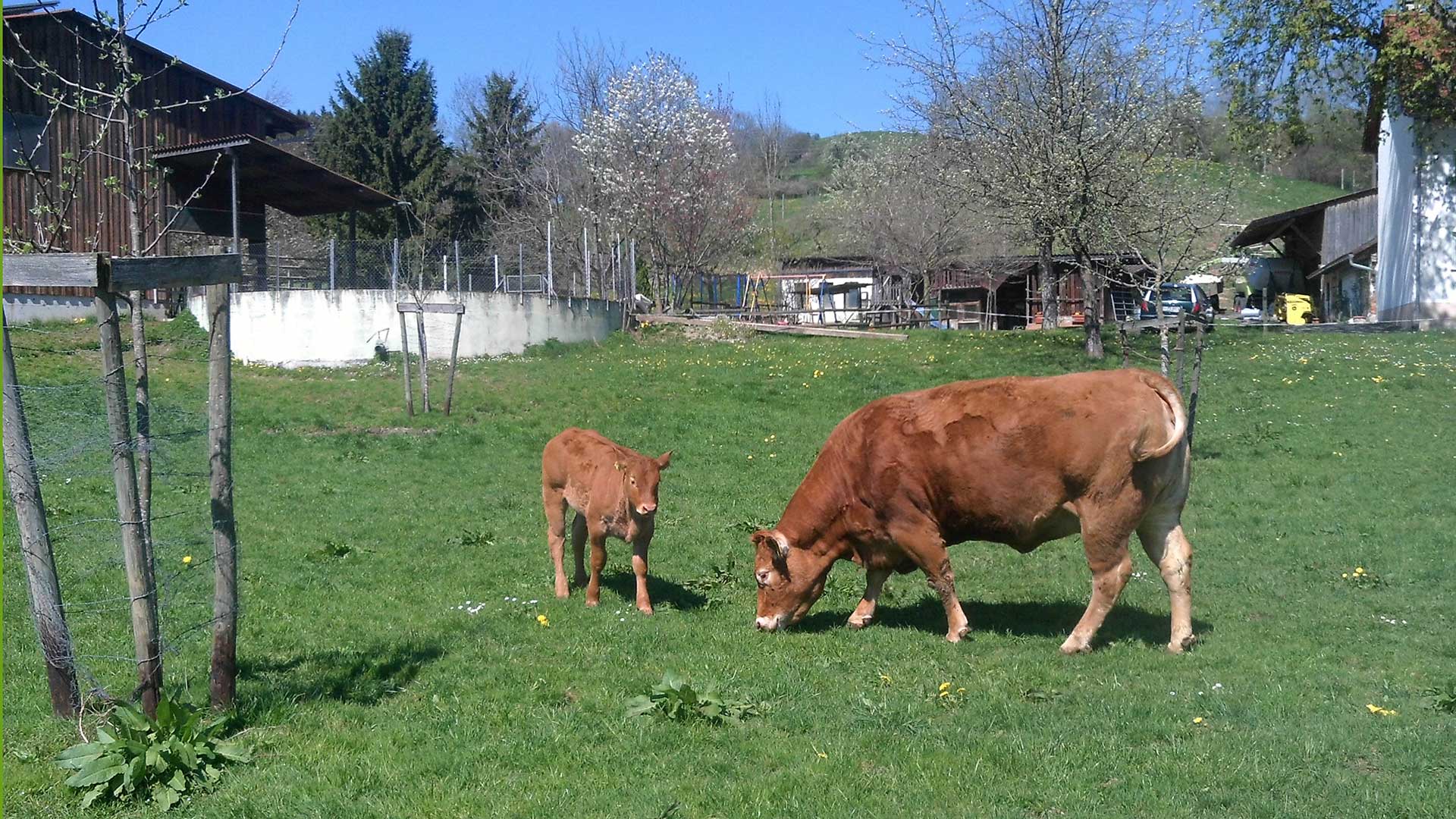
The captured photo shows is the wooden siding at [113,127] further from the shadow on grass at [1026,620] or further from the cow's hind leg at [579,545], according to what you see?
the shadow on grass at [1026,620]

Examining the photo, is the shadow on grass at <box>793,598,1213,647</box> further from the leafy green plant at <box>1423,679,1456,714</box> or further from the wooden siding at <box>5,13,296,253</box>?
the wooden siding at <box>5,13,296,253</box>

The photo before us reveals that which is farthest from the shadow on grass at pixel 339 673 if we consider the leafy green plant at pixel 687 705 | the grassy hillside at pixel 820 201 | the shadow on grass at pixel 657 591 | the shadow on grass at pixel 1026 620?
the grassy hillside at pixel 820 201

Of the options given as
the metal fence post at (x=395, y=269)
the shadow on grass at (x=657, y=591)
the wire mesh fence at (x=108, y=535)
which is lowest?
the shadow on grass at (x=657, y=591)

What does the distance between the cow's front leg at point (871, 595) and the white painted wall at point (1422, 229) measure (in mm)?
33788

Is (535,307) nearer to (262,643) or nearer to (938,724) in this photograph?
(262,643)

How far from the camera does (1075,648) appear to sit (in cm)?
921

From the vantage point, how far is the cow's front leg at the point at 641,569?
10.5 m

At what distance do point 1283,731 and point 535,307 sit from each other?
27.6 metres

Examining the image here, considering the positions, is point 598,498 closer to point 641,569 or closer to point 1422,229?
point 641,569

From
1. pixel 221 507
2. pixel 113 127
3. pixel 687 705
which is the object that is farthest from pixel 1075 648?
pixel 113 127

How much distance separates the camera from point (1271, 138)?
32.0m

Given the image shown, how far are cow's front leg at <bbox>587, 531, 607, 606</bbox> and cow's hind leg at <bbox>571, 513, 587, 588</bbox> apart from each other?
58 cm

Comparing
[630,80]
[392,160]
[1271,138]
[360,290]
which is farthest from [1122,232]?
[392,160]

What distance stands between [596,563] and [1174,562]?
4926mm
